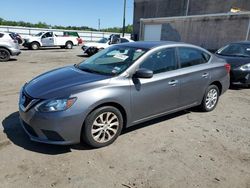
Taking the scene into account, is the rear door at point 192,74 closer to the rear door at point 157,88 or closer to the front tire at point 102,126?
the rear door at point 157,88

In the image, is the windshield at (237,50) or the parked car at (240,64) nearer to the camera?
the parked car at (240,64)

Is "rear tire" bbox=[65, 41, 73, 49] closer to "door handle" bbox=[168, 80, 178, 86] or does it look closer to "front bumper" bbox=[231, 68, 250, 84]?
"front bumper" bbox=[231, 68, 250, 84]

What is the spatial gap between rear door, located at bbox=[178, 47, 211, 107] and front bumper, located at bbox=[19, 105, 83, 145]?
218 cm

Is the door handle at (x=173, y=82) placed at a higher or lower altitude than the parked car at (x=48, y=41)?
higher

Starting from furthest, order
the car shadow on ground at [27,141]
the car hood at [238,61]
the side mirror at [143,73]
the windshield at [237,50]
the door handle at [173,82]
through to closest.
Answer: the windshield at [237,50], the car hood at [238,61], the door handle at [173,82], the side mirror at [143,73], the car shadow on ground at [27,141]

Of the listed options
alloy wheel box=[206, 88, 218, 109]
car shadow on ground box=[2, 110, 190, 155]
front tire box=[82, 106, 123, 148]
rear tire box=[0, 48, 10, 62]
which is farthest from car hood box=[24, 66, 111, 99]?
rear tire box=[0, 48, 10, 62]

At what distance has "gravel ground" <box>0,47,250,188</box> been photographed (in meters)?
2.91

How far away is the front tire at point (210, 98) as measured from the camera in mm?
5195

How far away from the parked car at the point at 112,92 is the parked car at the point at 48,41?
19.1 m

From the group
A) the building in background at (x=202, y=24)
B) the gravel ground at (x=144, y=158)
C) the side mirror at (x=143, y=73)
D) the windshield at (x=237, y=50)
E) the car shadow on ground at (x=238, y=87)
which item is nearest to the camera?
the gravel ground at (x=144, y=158)

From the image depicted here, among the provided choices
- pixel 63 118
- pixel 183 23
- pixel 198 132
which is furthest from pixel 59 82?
pixel 183 23

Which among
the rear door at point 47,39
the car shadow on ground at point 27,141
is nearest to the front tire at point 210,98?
the car shadow on ground at point 27,141

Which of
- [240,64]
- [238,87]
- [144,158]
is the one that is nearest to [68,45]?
[238,87]

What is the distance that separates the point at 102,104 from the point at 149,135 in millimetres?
1123
